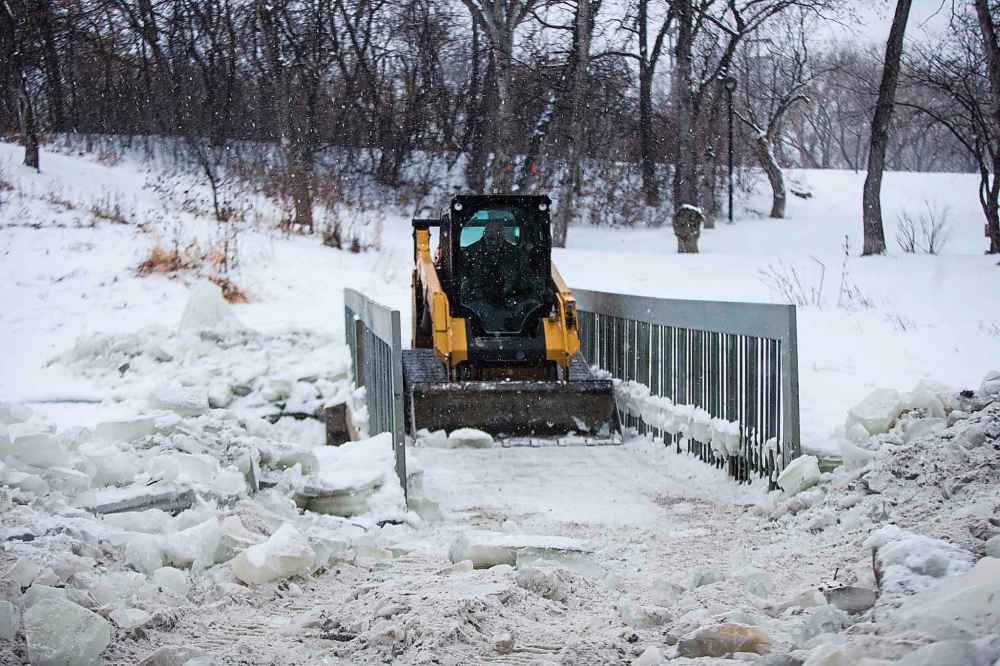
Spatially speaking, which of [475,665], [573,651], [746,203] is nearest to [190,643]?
[475,665]

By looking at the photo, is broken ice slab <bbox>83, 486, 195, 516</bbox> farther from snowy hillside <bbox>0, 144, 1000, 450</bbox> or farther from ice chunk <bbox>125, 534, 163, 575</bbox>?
snowy hillside <bbox>0, 144, 1000, 450</bbox>

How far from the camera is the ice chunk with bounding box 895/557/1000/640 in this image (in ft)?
7.82

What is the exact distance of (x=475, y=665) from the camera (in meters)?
3.05

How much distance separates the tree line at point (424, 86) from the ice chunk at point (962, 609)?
17.7 meters

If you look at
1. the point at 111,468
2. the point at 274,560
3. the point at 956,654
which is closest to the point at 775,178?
the point at 111,468

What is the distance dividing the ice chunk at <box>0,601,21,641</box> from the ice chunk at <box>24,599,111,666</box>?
0.08m

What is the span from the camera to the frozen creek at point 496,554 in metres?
2.98

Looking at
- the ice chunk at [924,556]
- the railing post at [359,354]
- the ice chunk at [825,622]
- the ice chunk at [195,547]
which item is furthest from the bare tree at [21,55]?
the ice chunk at [825,622]

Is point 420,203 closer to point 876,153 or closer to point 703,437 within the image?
point 876,153

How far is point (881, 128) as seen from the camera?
62.6 feet

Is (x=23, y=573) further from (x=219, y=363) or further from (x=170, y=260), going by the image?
(x=170, y=260)

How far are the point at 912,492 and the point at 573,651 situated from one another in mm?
2029

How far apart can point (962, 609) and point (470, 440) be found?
569 centimetres

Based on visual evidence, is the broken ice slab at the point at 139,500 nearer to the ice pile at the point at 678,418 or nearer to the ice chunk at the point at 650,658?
the ice chunk at the point at 650,658
